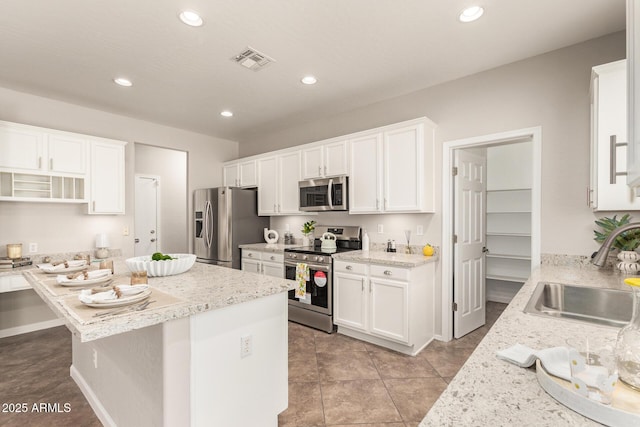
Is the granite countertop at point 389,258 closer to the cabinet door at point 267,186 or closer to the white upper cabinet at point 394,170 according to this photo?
the white upper cabinet at point 394,170

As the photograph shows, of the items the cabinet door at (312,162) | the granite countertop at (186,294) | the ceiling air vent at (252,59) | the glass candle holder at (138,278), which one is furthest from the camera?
the cabinet door at (312,162)

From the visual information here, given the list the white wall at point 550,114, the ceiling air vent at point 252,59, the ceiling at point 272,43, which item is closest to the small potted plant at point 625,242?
the white wall at point 550,114

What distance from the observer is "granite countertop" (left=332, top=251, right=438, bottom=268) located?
3017mm

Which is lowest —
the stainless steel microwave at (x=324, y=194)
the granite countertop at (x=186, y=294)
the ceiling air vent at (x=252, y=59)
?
the granite countertop at (x=186, y=294)

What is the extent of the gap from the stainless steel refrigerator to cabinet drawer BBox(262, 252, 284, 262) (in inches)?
24.2

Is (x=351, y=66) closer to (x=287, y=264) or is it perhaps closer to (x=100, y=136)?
(x=287, y=264)

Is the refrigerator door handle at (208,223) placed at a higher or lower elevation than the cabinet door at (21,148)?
lower

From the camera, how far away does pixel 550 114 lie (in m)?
2.74

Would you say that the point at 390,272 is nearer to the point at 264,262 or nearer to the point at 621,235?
the point at 621,235

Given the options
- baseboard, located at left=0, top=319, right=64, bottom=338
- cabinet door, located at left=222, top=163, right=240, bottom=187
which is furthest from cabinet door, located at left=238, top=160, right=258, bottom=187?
baseboard, located at left=0, top=319, right=64, bottom=338

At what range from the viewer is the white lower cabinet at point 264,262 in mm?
4145

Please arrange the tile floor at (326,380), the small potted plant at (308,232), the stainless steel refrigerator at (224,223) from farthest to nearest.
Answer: the stainless steel refrigerator at (224,223)
the small potted plant at (308,232)
the tile floor at (326,380)

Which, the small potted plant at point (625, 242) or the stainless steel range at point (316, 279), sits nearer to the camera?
the small potted plant at point (625, 242)

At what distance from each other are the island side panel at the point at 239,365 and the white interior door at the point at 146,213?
5085 mm
